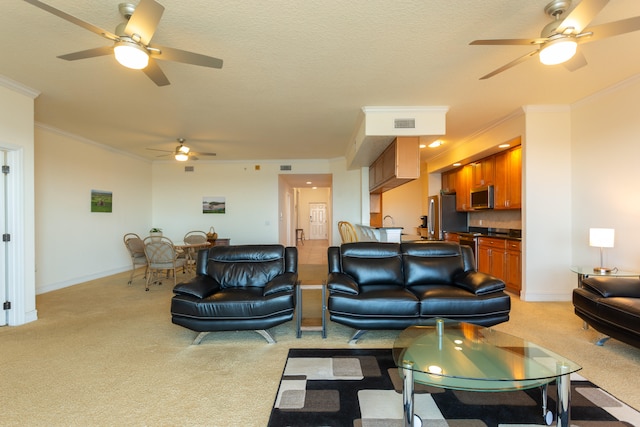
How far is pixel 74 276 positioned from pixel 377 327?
216 inches

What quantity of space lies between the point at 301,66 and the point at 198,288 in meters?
2.37

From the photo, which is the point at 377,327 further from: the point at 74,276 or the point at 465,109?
the point at 74,276

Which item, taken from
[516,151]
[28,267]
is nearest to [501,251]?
[516,151]

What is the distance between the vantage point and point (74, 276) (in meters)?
5.29

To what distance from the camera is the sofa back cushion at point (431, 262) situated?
328 cm

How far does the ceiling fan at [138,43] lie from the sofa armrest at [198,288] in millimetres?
1874

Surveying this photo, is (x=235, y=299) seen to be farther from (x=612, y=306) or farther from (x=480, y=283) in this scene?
(x=612, y=306)

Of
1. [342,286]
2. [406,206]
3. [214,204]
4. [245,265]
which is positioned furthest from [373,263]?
[406,206]

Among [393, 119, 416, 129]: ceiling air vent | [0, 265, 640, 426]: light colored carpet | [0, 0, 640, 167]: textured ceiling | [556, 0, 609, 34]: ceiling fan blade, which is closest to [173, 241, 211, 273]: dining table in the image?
[0, 265, 640, 426]: light colored carpet

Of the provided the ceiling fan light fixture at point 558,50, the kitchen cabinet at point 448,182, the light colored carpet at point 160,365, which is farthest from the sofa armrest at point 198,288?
the kitchen cabinet at point 448,182

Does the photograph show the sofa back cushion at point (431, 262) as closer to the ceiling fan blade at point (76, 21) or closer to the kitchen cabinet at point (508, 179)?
the kitchen cabinet at point (508, 179)

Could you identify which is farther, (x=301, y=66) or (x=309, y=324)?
(x=309, y=324)

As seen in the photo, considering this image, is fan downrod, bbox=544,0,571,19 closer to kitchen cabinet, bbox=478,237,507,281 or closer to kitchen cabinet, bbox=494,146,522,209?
kitchen cabinet, bbox=494,146,522,209

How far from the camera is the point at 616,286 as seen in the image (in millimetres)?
2670
